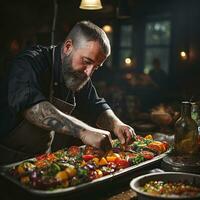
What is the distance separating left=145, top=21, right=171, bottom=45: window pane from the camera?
12132 millimetres

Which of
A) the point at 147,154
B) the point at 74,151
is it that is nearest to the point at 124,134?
the point at 147,154

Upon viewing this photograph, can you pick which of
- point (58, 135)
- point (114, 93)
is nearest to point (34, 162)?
point (58, 135)

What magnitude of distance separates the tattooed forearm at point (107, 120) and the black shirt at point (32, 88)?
2.8 inches

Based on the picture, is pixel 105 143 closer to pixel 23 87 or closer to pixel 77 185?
pixel 77 185

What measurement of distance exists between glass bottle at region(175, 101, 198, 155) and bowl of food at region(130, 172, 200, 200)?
0.57m

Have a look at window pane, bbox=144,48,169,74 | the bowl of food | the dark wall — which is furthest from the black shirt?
window pane, bbox=144,48,169,74

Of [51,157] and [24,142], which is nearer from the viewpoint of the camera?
[51,157]

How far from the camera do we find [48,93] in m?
3.74

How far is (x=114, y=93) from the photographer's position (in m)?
8.01

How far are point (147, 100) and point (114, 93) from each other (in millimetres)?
3649

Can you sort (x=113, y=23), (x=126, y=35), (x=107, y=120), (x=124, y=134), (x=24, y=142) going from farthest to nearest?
(x=113, y=23)
(x=126, y=35)
(x=107, y=120)
(x=124, y=134)
(x=24, y=142)

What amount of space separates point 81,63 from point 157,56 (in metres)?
9.34

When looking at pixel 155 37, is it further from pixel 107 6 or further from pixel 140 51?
pixel 107 6

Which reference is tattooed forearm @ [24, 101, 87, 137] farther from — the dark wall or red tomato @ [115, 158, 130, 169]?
the dark wall
